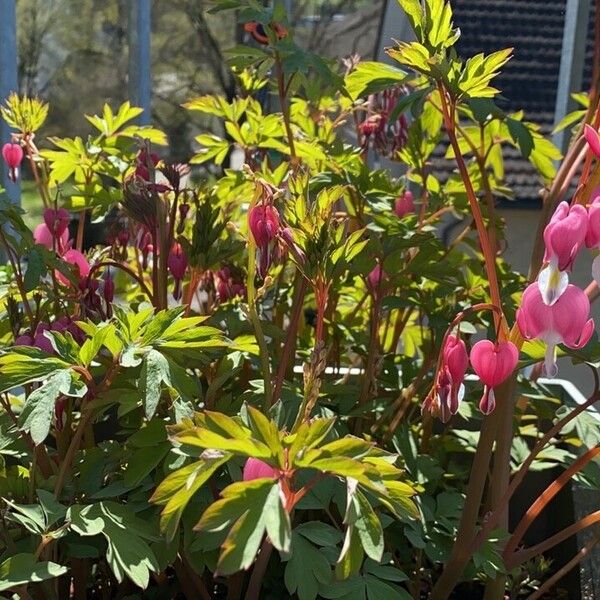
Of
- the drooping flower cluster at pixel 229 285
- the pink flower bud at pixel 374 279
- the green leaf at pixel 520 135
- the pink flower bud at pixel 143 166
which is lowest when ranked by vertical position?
the drooping flower cluster at pixel 229 285

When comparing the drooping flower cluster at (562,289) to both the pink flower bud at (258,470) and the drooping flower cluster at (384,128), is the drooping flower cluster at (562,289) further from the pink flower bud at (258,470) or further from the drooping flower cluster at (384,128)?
the drooping flower cluster at (384,128)

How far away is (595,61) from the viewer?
975 mm

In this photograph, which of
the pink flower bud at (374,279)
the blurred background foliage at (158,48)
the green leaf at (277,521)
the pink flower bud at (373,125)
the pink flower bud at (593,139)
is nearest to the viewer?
the green leaf at (277,521)

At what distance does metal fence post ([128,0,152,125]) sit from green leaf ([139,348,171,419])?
1.54 metres

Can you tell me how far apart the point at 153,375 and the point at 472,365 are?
0.29 m

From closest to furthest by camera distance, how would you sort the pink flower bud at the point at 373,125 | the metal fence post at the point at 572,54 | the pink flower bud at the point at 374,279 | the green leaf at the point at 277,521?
1. the green leaf at the point at 277,521
2. the pink flower bud at the point at 374,279
3. the pink flower bud at the point at 373,125
4. the metal fence post at the point at 572,54

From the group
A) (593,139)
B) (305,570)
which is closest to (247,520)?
(305,570)

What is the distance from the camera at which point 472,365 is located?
2.43 feet

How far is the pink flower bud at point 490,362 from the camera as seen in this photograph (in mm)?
734

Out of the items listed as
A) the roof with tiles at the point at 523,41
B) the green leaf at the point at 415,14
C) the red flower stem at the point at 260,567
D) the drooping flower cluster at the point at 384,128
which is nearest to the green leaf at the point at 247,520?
the red flower stem at the point at 260,567

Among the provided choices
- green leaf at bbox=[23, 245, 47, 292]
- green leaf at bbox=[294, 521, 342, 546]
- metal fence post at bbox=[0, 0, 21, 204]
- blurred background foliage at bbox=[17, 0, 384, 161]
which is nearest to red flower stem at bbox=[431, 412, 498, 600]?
green leaf at bbox=[294, 521, 342, 546]

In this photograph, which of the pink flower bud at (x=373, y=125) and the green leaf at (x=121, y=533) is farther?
the pink flower bud at (x=373, y=125)

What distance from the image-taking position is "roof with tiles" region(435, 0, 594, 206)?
430 centimetres

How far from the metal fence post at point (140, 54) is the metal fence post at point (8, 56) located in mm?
550
